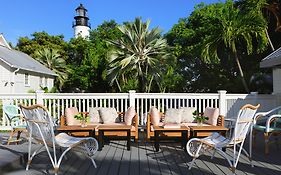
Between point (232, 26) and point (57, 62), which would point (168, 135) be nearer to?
point (232, 26)

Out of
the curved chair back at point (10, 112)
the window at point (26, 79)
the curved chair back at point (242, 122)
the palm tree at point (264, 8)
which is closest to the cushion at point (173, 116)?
the curved chair back at point (242, 122)

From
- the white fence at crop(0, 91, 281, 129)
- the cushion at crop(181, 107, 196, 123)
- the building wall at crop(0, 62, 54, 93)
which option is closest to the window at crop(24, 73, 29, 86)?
the building wall at crop(0, 62, 54, 93)

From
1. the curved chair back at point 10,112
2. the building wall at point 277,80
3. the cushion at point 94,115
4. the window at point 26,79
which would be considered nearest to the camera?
the curved chair back at point 10,112

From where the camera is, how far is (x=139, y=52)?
514 inches

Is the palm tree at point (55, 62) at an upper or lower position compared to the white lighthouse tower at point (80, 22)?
lower

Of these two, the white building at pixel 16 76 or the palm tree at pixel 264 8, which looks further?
the white building at pixel 16 76

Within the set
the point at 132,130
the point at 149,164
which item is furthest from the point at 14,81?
the point at 149,164

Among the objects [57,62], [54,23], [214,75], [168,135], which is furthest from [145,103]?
[54,23]

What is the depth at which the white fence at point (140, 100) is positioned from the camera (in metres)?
7.65

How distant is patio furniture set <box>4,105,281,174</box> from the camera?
3.69 m

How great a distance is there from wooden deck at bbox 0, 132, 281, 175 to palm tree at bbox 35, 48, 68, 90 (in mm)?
17174

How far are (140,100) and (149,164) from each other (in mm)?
3706

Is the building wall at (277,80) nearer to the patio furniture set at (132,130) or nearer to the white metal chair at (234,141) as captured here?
the patio furniture set at (132,130)

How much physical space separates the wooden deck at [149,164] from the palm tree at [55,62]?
1717 cm
